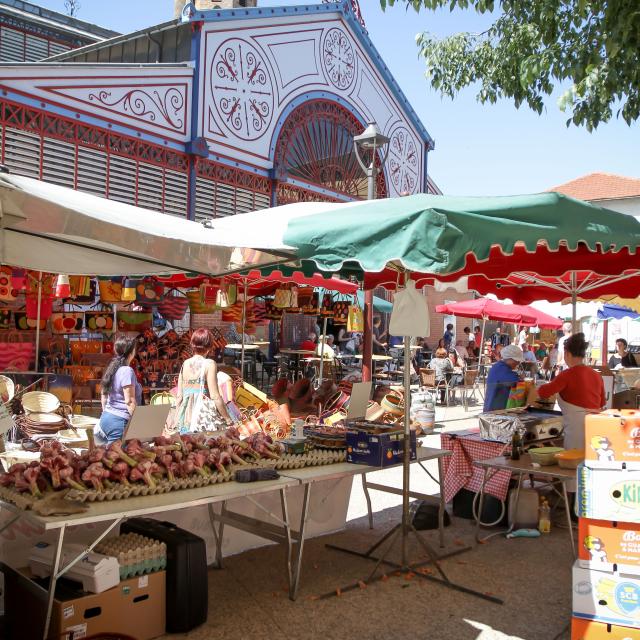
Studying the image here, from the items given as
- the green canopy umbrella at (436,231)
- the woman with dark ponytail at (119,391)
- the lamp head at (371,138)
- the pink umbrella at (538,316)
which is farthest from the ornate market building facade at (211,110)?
the green canopy umbrella at (436,231)

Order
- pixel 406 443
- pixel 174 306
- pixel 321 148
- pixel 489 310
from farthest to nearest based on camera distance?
pixel 321 148 < pixel 489 310 < pixel 174 306 < pixel 406 443

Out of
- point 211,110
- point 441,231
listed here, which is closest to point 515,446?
point 441,231

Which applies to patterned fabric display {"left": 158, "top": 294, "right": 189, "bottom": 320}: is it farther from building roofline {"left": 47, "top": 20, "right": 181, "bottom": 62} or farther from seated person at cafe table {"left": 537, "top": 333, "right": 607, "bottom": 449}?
seated person at cafe table {"left": 537, "top": 333, "right": 607, "bottom": 449}

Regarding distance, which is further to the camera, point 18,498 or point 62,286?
point 62,286

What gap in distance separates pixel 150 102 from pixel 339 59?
6.37m

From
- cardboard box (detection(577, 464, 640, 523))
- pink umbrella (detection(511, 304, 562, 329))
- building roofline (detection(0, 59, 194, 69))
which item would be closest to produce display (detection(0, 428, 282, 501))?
cardboard box (detection(577, 464, 640, 523))

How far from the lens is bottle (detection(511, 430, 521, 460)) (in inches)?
225

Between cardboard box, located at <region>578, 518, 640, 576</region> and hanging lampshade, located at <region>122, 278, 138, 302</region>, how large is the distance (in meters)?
7.55

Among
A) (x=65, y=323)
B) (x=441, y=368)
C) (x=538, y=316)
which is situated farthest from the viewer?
(x=441, y=368)

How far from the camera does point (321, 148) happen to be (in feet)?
56.1

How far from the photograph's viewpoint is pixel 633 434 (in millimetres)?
3645

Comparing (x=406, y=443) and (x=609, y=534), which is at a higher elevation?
(x=406, y=443)

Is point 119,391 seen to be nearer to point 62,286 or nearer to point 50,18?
point 62,286

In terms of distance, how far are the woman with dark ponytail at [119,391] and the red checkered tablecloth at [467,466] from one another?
122 inches
